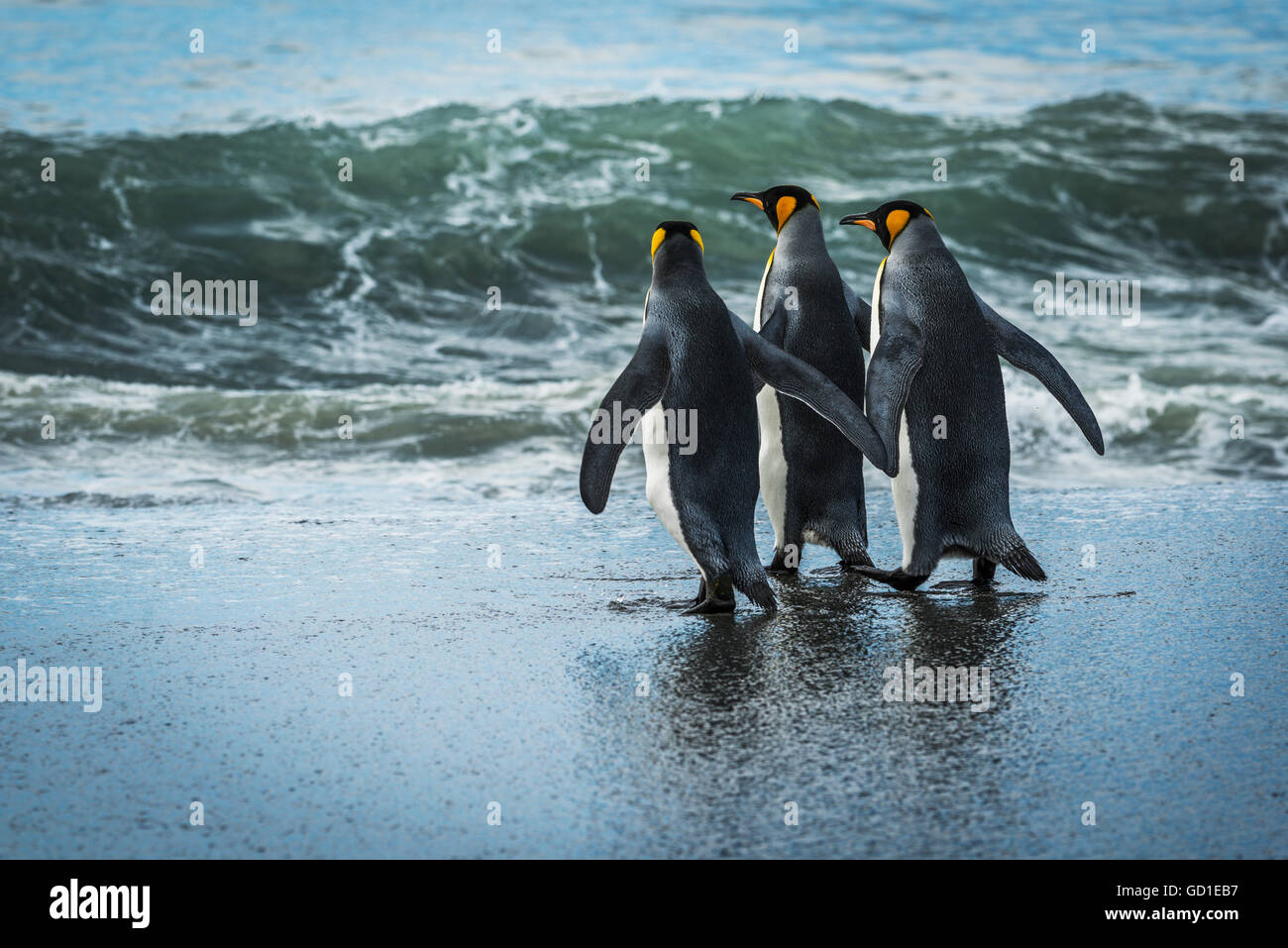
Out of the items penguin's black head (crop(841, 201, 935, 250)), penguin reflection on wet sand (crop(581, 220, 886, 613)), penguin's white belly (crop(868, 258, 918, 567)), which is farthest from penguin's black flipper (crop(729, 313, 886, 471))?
penguin's black head (crop(841, 201, 935, 250))

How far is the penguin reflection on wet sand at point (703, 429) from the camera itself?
3.73 m

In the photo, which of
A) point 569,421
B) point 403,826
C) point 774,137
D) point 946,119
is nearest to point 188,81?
point 774,137

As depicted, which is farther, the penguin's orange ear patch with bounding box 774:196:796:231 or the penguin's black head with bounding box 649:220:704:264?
the penguin's orange ear patch with bounding box 774:196:796:231

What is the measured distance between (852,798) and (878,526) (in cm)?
267

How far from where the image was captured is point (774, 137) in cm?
1870

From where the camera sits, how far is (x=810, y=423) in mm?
4418

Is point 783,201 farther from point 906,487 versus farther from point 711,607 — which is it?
point 711,607

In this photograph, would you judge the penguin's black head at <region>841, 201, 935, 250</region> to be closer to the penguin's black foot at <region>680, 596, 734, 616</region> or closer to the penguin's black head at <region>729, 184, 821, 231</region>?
the penguin's black head at <region>729, 184, 821, 231</region>

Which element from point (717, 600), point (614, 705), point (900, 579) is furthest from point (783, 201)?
point (614, 705)

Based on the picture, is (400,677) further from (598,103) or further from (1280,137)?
(1280,137)

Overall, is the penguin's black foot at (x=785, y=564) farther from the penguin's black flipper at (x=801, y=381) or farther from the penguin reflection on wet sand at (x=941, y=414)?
the penguin's black flipper at (x=801, y=381)

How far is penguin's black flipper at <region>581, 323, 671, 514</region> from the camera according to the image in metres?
3.62

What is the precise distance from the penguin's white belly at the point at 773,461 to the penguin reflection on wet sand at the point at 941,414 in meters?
0.38

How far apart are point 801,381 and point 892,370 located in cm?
29
